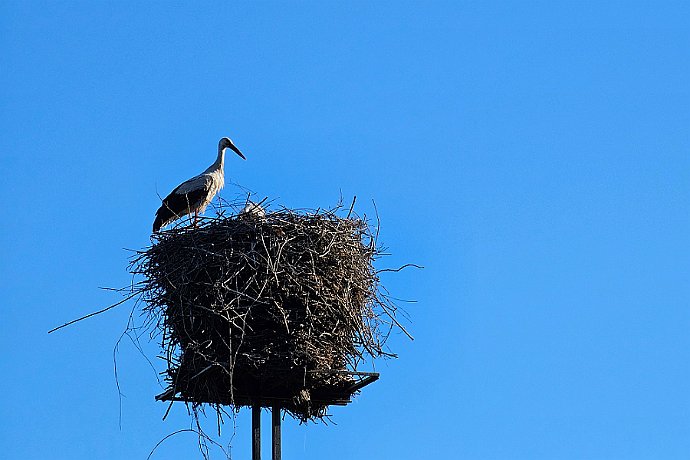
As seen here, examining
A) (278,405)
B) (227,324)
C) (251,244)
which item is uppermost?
(251,244)

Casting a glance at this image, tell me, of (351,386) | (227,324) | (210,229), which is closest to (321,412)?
(351,386)

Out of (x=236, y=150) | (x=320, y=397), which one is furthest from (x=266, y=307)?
(x=236, y=150)

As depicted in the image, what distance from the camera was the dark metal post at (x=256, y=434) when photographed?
7680mm

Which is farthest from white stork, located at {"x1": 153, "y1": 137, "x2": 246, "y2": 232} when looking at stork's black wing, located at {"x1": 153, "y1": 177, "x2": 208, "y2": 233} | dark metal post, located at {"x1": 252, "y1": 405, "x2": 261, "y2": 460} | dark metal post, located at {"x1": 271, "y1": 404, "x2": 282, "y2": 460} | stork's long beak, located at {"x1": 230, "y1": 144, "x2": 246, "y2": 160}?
dark metal post, located at {"x1": 252, "y1": 405, "x2": 261, "y2": 460}

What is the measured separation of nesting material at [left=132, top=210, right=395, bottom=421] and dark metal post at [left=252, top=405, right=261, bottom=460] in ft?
0.69

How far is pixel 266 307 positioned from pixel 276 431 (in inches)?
43.8

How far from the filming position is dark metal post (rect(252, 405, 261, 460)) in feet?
25.2

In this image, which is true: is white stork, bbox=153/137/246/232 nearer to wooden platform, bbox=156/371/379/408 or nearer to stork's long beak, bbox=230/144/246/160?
stork's long beak, bbox=230/144/246/160

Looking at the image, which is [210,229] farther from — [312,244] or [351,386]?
[351,386]

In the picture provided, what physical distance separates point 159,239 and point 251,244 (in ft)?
3.22

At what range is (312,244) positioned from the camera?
30.1 ft

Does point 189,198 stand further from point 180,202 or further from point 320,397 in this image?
point 320,397

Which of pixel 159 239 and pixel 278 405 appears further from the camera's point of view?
pixel 159 239

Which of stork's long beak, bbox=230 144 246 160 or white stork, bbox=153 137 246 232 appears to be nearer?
white stork, bbox=153 137 246 232
